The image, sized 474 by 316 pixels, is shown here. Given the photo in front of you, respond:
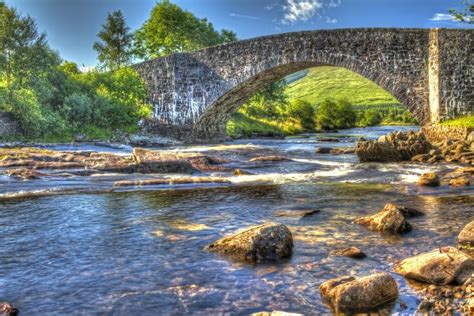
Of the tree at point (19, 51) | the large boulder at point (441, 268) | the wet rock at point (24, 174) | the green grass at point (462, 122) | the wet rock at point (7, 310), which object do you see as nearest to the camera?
the wet rock at point (7, 310)

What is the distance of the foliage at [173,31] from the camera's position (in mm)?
61812

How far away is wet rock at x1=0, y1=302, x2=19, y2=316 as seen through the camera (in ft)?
17.9

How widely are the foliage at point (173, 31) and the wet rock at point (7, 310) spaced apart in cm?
5776

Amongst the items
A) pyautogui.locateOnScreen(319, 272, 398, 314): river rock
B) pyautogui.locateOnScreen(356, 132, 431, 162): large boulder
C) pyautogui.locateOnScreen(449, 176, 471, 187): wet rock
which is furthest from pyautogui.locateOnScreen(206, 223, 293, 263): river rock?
pyautogui.locateOnScreen(356, 132, 431, 162): large boulder

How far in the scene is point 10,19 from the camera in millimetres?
36031

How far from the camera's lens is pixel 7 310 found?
18.1 feet

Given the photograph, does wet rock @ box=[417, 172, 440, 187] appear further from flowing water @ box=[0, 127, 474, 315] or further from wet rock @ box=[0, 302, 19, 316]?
wet rock @ box=[0, 302, 19, 316]

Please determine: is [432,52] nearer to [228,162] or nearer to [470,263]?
[228,162]

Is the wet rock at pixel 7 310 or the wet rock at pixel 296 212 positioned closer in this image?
the wet rock at pixel 7 310

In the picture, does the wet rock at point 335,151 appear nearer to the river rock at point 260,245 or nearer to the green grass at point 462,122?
the green grass at point 462,122

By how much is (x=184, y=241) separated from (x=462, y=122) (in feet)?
75.3

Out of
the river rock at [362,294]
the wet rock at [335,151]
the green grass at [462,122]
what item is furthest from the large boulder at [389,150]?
the river rock at [362,294]

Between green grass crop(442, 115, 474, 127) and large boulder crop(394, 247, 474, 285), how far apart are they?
2203cm

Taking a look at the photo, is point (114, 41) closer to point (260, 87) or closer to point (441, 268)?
point (260, 87)
